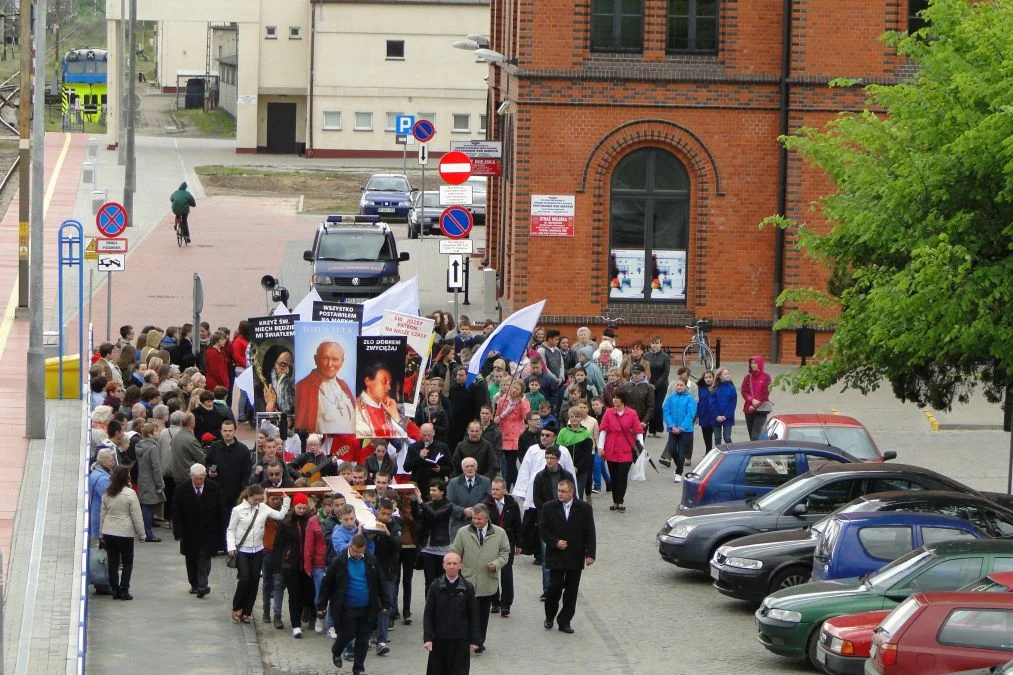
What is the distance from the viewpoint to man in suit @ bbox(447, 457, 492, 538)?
53.4ft

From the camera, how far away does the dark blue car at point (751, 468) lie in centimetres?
1870

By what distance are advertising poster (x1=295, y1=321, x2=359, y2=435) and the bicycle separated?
11.7 meters

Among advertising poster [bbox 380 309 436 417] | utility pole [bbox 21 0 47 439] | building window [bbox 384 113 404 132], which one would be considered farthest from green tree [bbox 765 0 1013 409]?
building window [bbox 384 113 404 132]

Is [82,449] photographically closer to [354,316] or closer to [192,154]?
[354,316]

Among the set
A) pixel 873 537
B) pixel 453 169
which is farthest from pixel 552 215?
pixel 873 537

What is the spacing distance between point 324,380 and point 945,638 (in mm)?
8158

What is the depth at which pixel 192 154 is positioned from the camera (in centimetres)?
6694

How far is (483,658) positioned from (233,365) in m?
10.3

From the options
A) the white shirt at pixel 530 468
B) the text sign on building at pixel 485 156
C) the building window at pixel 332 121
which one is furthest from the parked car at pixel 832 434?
the building window at pixel 332 121

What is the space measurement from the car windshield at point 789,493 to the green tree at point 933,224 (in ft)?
4.66

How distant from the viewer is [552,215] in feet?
98.8

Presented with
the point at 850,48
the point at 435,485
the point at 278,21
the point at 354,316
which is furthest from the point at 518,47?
the point at 278,21

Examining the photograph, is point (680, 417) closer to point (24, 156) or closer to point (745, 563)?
point (745, 563)

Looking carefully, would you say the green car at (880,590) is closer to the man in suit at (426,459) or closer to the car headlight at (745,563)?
the car headlight at (745,563)
